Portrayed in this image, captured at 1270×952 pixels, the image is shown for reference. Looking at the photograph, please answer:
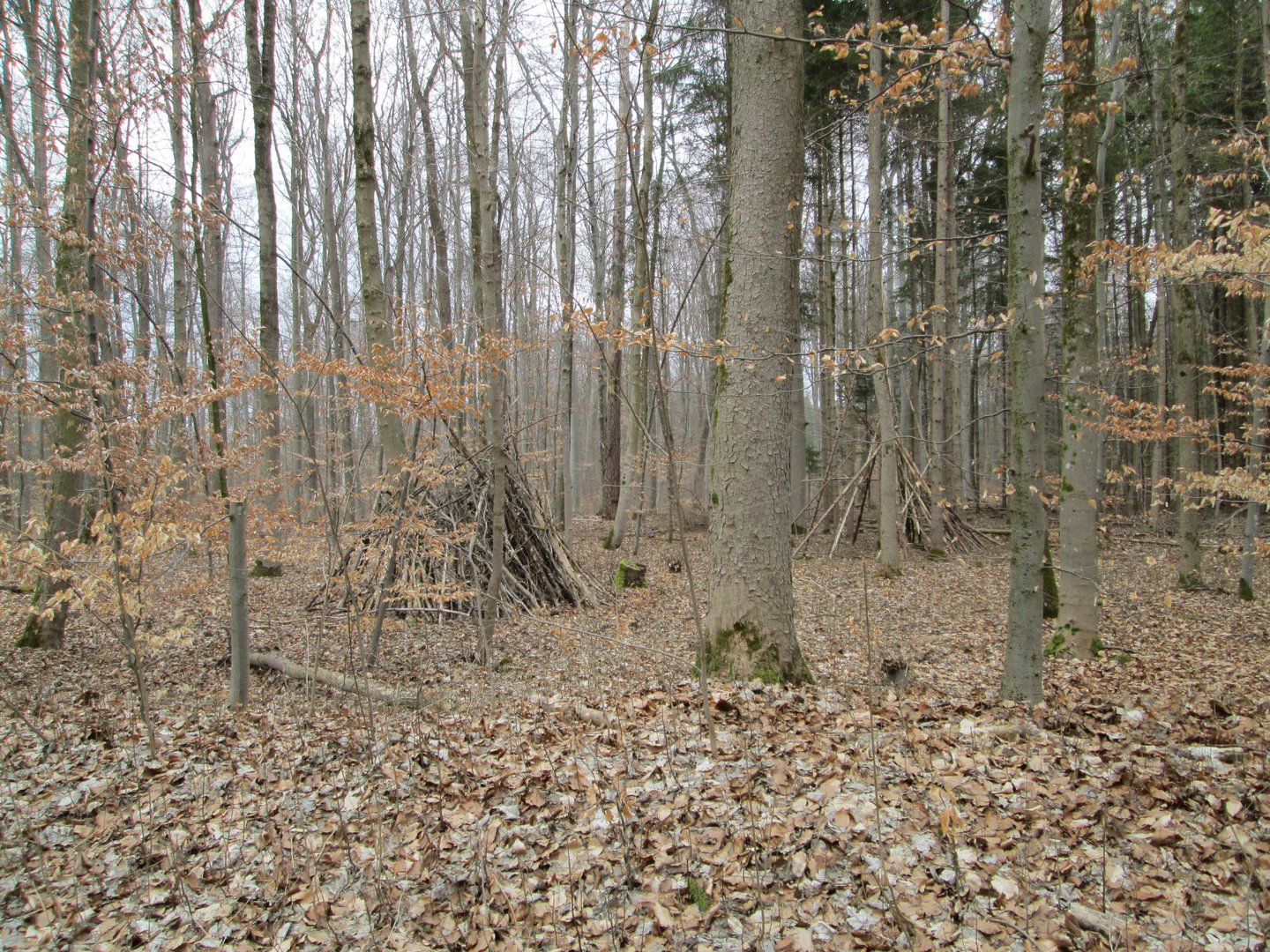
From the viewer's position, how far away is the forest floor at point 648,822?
2.10 metres

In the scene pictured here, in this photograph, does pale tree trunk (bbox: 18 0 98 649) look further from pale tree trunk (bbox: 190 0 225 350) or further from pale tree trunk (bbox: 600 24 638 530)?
pale tree trunk (bbox: 600 24 638 530)

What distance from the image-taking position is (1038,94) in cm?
351

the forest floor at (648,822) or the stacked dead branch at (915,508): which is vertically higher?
the stacked dead branch at (915,508)

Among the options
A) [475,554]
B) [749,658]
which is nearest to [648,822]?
[749,658]

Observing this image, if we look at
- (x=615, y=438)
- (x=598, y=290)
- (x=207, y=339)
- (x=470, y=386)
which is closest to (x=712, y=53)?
(x=598, y=290)

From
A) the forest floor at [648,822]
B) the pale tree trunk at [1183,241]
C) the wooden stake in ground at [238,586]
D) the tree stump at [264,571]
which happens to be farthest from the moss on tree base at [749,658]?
the tree stump at [264,571]

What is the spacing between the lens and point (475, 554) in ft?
26.0

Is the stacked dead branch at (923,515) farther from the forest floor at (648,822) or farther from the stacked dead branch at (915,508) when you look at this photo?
the forest floor at (648,822)

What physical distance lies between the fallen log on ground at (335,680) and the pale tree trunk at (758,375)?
7.01 ft

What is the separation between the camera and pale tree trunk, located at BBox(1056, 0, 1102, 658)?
16.2ft

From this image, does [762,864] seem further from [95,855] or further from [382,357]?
[382,357]

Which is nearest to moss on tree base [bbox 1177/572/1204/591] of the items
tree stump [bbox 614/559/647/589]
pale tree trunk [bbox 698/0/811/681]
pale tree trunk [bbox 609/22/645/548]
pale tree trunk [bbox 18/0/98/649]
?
tree stump [bbox 614/559/647/589]

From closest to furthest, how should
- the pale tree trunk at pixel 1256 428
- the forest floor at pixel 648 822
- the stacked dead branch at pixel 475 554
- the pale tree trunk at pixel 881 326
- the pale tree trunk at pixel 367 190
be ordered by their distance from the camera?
the forest floor at pixel 648 822 < the pale tree trunk at pixel 367 190 < the pale tree trunk at pixel 1256 428 < the stacked dead branch at pixel 475 554 < the pale tree trunk at pixel 881 326

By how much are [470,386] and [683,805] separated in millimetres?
3845
